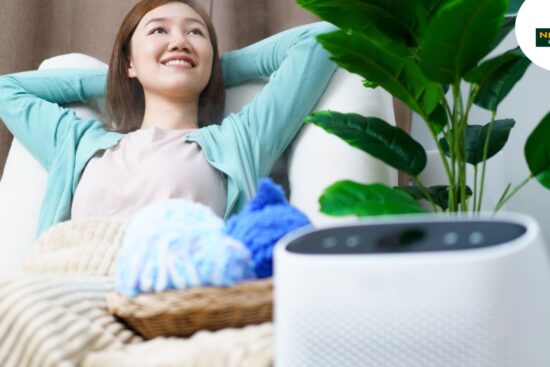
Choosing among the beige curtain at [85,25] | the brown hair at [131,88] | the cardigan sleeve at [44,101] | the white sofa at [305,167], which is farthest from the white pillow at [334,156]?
the cardigan sleeve at [44,101]

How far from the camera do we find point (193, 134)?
4.87 feet

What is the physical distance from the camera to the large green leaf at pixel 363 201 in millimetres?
817

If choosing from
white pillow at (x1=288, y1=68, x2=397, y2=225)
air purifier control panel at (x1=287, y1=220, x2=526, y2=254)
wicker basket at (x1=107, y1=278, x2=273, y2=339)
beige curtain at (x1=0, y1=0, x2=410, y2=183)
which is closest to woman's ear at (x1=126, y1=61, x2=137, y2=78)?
beige curtain at (x1=0, y1=0, x2=410, y2=183)

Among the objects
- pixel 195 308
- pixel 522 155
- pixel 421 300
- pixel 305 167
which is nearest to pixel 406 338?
pixel 421 300

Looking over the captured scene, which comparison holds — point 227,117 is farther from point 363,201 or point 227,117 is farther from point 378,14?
point 363,201

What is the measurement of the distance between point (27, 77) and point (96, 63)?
7.7 inches

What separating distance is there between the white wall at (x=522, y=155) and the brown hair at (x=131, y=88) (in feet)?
2.19

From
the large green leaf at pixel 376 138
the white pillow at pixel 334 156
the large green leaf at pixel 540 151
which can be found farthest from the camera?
the white pillow at pixel 334 156

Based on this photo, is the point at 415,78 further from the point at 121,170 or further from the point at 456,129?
the point at 121,170

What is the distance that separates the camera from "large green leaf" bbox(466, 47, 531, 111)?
1034mm

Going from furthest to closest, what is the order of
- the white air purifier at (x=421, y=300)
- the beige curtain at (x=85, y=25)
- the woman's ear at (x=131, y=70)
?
the beige curtain at (x=85, y=25)
the woman's ear at (x=131, y=70)
the white air purifier at (x=421, y=300)

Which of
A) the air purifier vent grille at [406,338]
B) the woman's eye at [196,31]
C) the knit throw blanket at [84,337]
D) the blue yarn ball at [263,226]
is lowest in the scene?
the knit throw blanket at [84,337]

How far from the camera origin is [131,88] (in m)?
1.68

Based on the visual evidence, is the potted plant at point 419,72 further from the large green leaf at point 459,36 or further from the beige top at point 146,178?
the beige top at point 146,178
